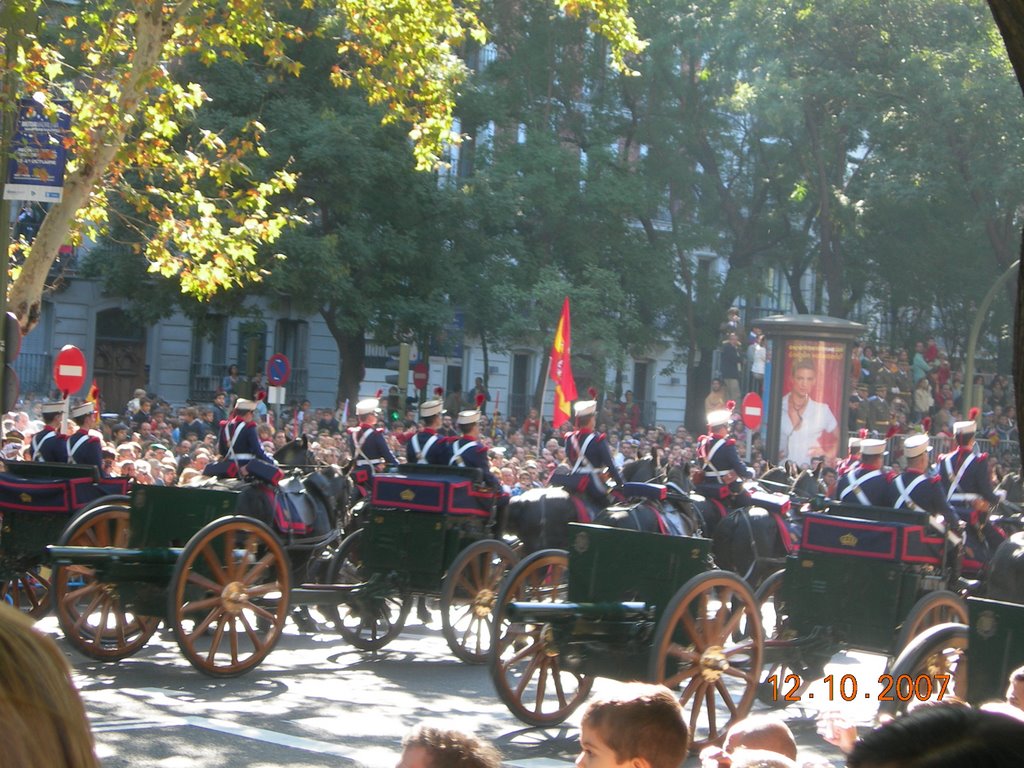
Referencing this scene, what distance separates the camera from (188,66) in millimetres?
29875

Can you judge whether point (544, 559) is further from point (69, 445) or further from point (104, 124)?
point (104, 124)

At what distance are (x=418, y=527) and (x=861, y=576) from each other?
12.4 feet

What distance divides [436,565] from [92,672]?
9.22 ft

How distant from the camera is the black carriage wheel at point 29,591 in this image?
39.2 ft

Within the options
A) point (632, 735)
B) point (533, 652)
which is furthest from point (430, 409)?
point (632, 735)

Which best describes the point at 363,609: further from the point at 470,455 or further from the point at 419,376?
the point at 419,376

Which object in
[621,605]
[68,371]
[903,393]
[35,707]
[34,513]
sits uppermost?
[903,393]

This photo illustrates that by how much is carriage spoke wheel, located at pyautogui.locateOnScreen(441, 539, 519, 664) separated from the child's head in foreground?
7.70 m

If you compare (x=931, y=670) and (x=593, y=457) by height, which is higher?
(x=593, y=457)

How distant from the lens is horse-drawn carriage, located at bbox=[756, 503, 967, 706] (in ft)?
32.4

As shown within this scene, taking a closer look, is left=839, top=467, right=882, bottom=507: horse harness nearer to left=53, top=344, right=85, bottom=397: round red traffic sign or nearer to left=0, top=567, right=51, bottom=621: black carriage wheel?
left=0, top=567, right=51, bottom=621: black carriage wheel

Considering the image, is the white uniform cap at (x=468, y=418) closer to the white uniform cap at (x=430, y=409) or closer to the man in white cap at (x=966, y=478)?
the white uniform cap at (x=430, y=409)

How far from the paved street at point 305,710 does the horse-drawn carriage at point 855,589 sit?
21.7 inches

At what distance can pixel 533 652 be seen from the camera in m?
9.35
